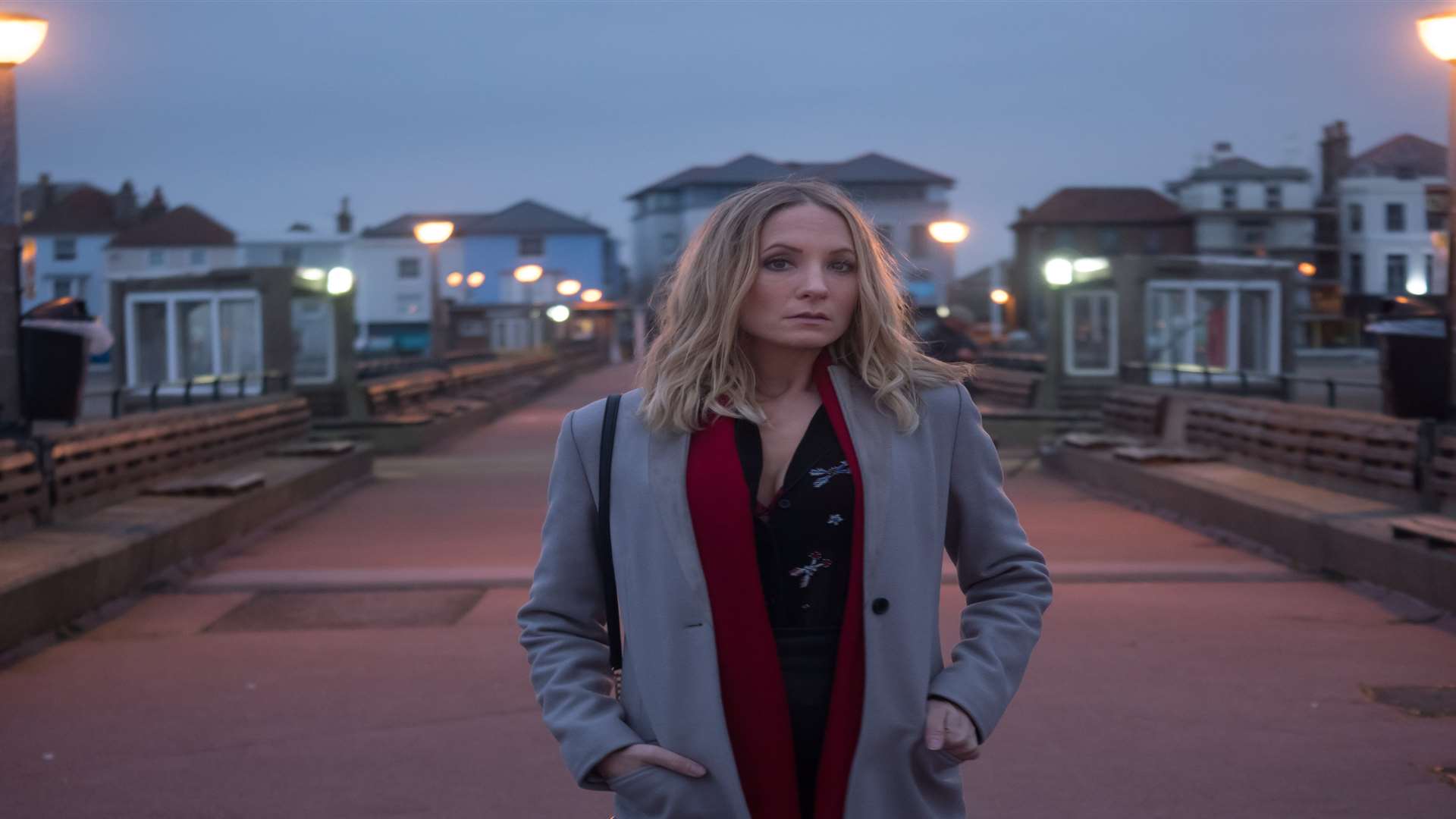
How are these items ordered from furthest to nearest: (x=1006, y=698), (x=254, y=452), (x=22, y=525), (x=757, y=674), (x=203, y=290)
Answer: (x=203, y=290) → (x=254, y=452) → (x=22, y=525) → (x=1006, y=698) → (x=757, y=674)

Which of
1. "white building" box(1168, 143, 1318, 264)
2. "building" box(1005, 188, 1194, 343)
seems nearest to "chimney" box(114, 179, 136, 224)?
"building" box(1005, 188, 1194, 343)

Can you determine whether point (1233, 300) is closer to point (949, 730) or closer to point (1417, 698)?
point (1417, 698)

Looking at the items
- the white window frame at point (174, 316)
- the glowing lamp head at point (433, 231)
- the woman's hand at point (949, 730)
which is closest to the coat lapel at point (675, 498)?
the woman's hand at point (949, 730)

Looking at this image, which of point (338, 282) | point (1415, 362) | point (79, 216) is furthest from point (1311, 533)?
point (79, 216)

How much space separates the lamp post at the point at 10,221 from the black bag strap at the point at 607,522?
9129 millimetres

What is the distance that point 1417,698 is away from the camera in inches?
264

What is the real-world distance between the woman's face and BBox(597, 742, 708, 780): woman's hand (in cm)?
68

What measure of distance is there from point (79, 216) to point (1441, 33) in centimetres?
9128

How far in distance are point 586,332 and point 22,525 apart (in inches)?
3442

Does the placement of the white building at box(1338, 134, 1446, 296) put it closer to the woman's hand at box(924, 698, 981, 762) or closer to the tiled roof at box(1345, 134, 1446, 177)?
A: the tiled roof at box(1345, 134, 1446, 177)

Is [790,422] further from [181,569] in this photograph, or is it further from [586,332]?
[586,332]

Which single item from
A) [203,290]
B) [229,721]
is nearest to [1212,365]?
[203,290]

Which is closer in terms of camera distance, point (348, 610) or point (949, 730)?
point (949, 730)

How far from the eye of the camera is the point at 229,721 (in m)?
6.68
